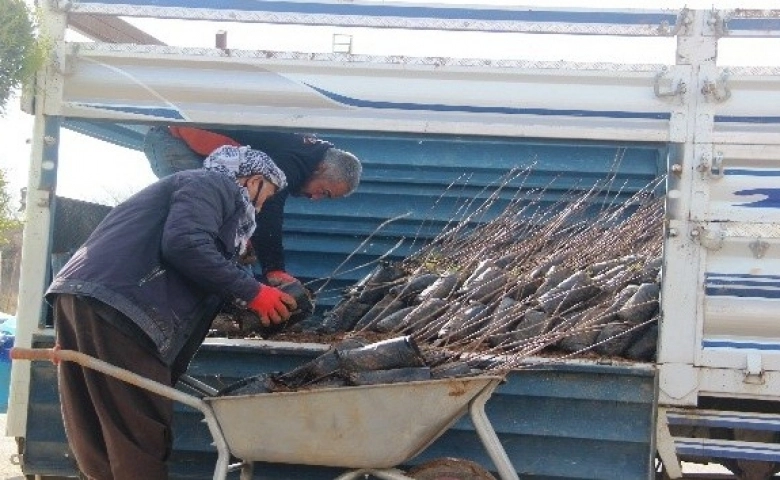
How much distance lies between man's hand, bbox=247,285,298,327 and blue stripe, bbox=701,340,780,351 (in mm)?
1537

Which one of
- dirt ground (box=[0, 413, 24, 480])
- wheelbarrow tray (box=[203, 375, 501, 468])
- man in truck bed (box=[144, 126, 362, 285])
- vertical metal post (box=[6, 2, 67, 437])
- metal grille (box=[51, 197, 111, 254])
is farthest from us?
dirt ground (box=[0, 413, 24, 480])

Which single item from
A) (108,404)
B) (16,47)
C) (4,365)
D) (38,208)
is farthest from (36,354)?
(4,365)

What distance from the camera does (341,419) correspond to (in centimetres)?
329

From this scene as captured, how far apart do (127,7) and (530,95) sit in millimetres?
1630

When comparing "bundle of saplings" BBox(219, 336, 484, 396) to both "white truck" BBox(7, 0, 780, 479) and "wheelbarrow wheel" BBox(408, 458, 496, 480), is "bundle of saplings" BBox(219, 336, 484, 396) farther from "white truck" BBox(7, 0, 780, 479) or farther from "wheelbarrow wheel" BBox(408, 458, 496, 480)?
"white truck" BBox(7, 0, 780, 479)

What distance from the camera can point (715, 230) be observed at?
3.73m

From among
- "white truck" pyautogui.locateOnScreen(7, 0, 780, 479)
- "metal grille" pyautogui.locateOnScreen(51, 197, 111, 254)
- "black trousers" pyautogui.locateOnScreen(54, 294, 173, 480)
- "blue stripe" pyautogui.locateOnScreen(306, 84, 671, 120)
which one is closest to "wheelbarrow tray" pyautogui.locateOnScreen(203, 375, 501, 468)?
"black trousers" pyautogui.locateOnScreen(54, 294, 173, 480)

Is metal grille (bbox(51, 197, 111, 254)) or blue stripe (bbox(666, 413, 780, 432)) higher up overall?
metal grille (bbox(51, 197, 111, 254))

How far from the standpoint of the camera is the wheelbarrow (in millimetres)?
3258

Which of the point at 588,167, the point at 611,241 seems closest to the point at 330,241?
the point at 588,167

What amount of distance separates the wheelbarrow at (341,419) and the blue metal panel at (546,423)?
473mm

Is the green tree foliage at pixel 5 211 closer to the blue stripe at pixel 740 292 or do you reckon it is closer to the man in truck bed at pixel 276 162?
the man in truck bed at pixel 276 162

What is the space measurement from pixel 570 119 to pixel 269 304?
1.33m

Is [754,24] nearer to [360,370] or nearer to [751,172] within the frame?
[751,172]
